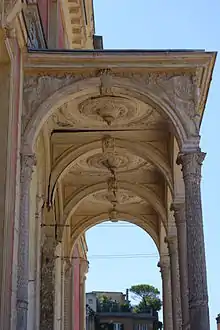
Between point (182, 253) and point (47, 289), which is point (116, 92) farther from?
point (47, 289)

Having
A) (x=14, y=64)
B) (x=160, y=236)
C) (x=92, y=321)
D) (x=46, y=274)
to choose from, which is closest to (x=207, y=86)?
(x=14, y=64)

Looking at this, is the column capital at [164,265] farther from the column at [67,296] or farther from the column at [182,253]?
the column at [182,253]

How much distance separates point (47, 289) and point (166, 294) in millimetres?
6092

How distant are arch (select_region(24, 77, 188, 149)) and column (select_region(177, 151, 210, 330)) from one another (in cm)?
47

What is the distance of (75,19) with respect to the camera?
21.2m

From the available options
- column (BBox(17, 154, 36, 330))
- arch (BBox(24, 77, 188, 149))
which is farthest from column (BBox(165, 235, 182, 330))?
column (BBox(17, 154, 36, 330))

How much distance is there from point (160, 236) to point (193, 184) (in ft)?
36.0

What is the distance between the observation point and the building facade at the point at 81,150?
11.9 metres

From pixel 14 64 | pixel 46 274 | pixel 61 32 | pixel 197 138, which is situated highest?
pixel 61 32

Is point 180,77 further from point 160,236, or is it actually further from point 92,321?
point 92,321

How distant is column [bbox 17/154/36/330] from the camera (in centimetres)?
1179

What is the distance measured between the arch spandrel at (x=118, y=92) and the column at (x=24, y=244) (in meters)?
0.81

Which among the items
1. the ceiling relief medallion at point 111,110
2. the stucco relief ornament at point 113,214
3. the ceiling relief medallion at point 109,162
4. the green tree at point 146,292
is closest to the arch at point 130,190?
the ceiling relief medallion at point 109,162

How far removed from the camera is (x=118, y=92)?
45.0 feet
